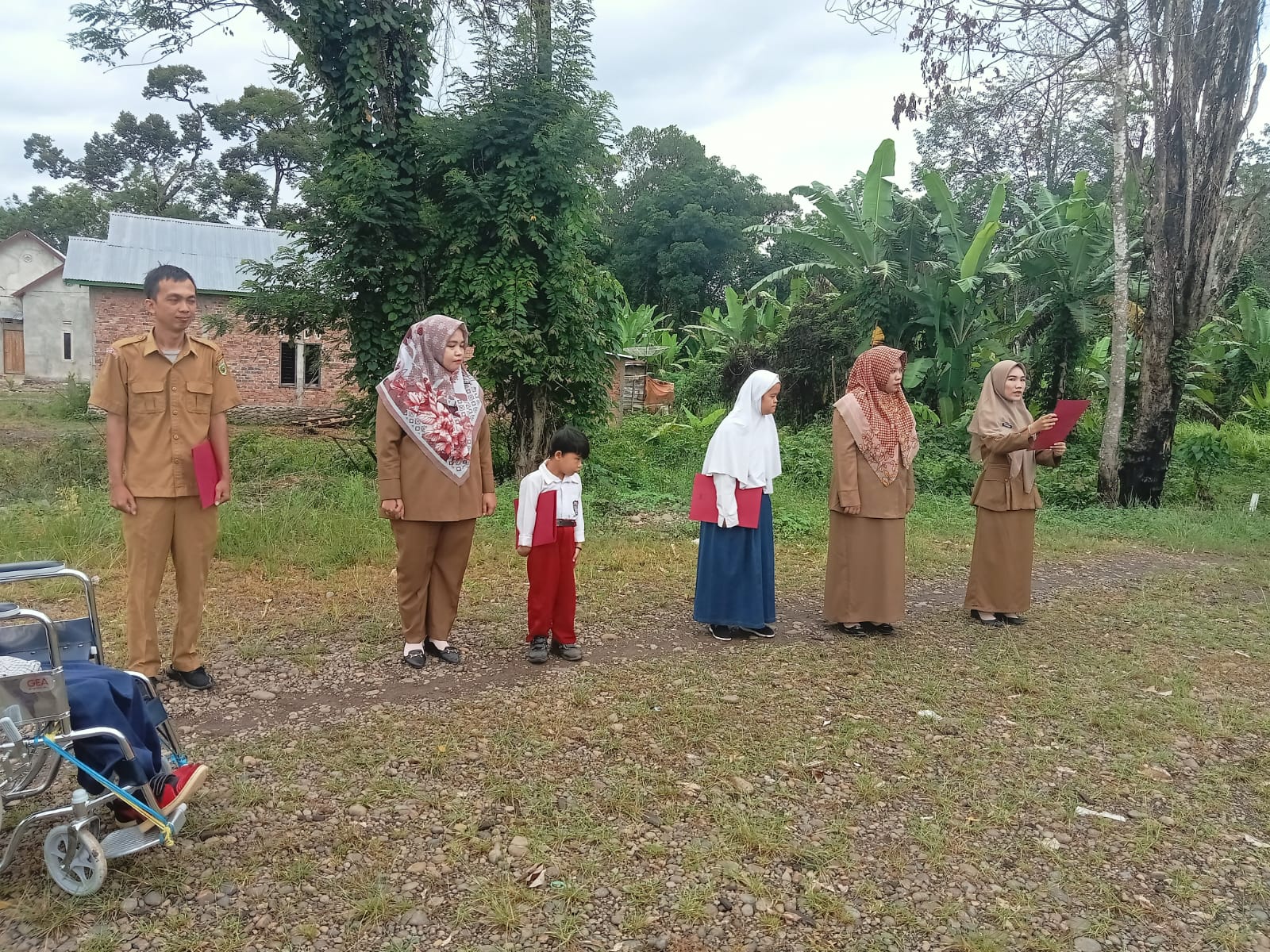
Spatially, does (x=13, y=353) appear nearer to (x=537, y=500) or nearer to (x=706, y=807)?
(x=537, y=500)

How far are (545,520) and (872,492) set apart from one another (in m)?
1.98

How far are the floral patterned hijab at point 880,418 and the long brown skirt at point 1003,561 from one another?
2.59ft

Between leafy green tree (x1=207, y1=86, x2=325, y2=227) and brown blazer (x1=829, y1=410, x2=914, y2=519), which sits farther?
leafy green tree (x1=207, y1=86, x2=325, y2=227)

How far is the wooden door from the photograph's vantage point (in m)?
31.3

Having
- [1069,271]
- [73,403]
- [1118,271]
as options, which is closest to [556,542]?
[1118,271]

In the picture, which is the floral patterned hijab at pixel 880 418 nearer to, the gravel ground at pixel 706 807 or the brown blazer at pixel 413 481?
the gravel ground at pixel 706 807

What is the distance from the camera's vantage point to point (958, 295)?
40.2ft

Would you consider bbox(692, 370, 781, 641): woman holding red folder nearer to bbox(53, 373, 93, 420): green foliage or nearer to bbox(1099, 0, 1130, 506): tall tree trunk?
bbox(1099, 0, 1130, 506): tall tree trunk

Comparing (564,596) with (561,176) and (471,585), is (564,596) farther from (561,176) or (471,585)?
(561,176)

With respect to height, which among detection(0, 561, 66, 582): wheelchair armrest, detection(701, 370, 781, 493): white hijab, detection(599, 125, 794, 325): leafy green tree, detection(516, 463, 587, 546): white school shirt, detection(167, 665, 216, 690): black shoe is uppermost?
detection(599, 125, 794, 325): leafy green tree

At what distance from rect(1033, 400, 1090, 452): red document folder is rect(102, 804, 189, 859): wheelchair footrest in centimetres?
468

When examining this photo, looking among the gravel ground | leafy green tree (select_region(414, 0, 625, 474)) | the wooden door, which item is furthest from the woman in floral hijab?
the wooden door

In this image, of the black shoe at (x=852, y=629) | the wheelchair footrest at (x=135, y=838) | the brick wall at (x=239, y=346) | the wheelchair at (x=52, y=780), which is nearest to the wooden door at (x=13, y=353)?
the brick wall at (x=239, y=346)

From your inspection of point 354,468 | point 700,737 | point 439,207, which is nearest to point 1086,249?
point 439,207
